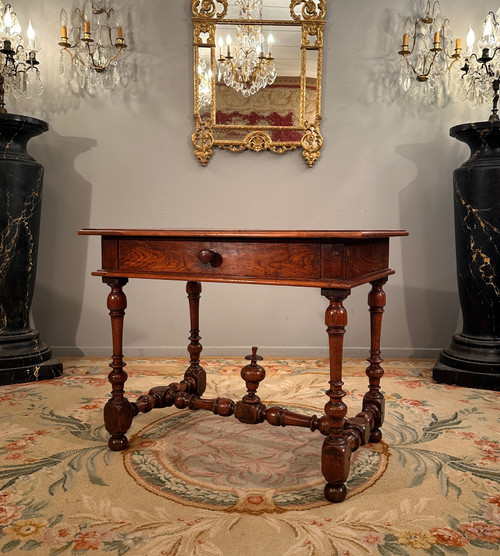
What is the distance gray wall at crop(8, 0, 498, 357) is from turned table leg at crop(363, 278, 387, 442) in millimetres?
1669

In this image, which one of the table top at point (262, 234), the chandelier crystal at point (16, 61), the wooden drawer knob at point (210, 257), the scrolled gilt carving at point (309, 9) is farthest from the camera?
the scrolled gilt carving at point (309, 9)

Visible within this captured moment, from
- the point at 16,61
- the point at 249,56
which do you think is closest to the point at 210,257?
the point at 249,56

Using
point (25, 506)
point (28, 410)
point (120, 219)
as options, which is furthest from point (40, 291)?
point (25, 506)

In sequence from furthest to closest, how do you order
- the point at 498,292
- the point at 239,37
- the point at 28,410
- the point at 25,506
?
the point at 239,37 < the point at 498,292 < the point at 28,410 < the point at 25,506

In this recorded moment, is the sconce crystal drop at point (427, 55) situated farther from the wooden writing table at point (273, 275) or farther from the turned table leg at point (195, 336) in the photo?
the turned table leg at point (195, 336)

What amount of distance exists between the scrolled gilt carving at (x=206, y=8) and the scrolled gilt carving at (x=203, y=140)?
768mm

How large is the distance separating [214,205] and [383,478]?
2552 mm

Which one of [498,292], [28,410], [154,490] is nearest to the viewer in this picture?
[154,490]

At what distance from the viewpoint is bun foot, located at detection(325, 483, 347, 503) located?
6.15ft

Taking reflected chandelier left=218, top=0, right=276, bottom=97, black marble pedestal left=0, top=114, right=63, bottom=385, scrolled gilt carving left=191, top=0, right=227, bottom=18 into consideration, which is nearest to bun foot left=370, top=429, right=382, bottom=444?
black marble pedestal left=0, top=114, right=63, bottom=385

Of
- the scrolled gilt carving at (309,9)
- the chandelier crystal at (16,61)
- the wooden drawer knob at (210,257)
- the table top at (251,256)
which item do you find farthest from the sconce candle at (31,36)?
the wooden drawer knob at (210,257)

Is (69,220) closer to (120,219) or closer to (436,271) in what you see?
(120,219)

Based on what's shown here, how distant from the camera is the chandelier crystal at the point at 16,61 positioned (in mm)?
3427

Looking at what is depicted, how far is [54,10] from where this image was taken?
3883mm
